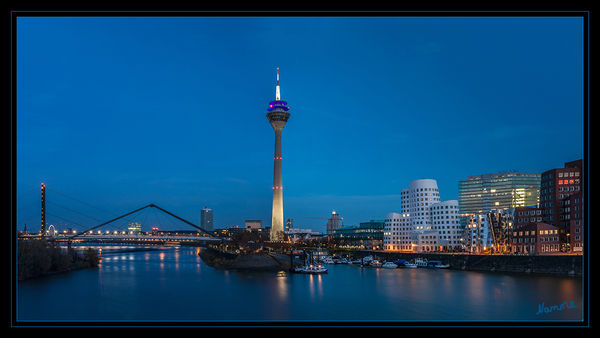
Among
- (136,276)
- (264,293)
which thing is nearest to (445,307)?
(264,293)

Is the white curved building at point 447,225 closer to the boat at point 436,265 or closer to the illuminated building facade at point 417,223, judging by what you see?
the illuminated building facade at point 417,223

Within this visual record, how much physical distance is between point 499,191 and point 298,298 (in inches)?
2574

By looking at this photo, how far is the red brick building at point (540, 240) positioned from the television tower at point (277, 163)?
50064 millimetres

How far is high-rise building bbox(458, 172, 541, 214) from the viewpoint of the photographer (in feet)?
246

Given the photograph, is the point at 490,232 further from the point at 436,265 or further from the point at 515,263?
the point at 515,263

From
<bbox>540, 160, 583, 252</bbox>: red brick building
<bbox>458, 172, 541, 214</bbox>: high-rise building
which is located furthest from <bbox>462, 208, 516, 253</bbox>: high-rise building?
<bbox>458, 172, 541, 214</bbox>: high-rise building

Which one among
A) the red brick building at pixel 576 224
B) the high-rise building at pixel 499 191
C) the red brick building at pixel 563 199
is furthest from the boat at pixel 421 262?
the high-rise building at pixel 499 191

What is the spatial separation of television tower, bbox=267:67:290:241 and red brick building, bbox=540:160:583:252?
4898cm

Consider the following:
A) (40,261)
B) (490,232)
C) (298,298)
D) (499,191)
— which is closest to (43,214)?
(40,261)

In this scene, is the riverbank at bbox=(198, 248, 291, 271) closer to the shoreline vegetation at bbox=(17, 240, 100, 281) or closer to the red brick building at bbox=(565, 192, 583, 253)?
the shoreline vegetation at bbox=(17, 240, 100, 281)

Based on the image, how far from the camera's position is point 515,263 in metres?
31.6

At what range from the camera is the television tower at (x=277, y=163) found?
8544 cm
